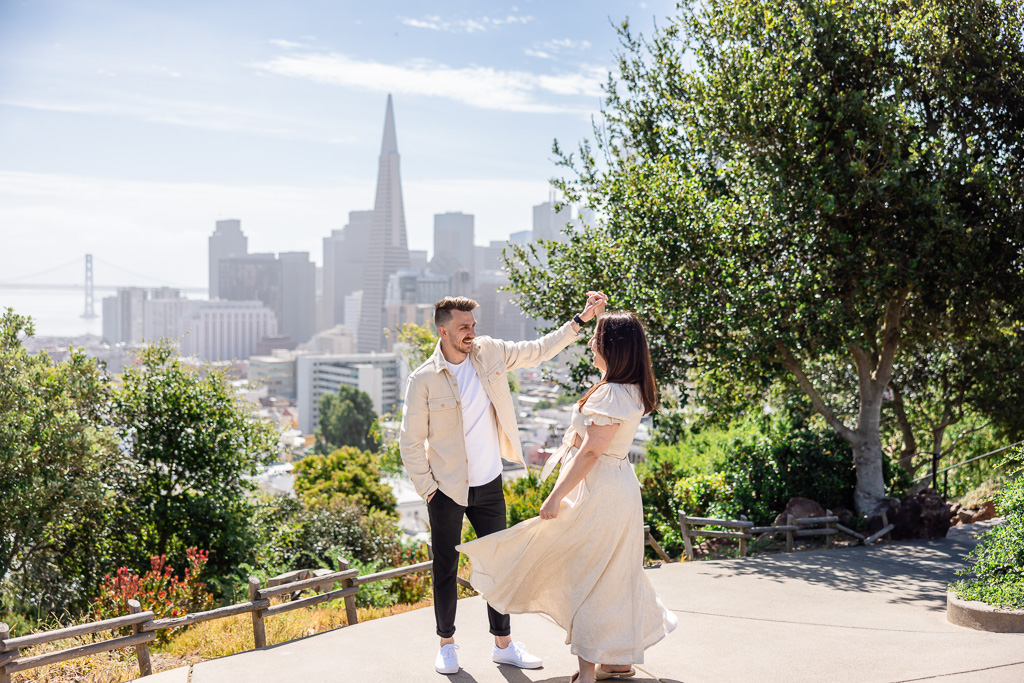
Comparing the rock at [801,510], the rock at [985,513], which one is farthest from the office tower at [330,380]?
the rock at [801,510]

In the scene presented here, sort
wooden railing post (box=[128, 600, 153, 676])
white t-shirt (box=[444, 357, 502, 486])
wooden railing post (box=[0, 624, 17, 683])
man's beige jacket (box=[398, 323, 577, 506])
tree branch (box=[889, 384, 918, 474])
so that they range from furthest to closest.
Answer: tree branch (box=[889, 384, 918, 474]) < wooden railing post (box=[128, 600, 153, 676]) < wooden railing post (box=[0, 624, 17, 683]) < white t-shirt (box=[444, 357, 502, 486]) < man's beige jacket (box=[398, 323, 577, 506])

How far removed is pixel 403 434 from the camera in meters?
3.88

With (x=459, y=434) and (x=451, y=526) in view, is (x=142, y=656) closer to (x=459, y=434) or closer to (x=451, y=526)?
(x=451, y=526)

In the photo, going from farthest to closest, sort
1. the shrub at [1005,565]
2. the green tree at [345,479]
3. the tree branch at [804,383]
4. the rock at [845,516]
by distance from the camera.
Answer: the green tree at [345,479] → the tree branch at [804,383] → the rock at [845,516] → the shrub at [1005,565]

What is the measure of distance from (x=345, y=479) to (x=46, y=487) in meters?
12.1

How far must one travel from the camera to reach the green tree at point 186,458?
40.9 ft

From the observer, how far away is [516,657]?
4133 mm

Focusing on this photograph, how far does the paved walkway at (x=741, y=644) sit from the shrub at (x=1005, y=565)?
0.94 ft

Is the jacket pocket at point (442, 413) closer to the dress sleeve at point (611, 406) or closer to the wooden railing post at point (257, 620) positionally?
the dress sleeve at point (611, 406)

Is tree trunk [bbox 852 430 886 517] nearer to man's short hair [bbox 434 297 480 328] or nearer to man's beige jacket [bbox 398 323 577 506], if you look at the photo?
man's beige jacket [bbox 398 323 577 506]

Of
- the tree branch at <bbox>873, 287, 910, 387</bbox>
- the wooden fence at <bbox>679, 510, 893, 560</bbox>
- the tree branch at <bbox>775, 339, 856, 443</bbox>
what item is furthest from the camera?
the tree branch at <bbox>873, 287, 910, 387</bbox>

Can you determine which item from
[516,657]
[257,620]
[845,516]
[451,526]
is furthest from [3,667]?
[845,516]

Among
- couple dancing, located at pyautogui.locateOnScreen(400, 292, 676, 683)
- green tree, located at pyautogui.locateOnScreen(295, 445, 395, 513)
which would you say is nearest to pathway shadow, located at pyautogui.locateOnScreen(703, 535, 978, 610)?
couple dancing, located at pyautogui.locateOnScreen(400, 292, 676, 683)

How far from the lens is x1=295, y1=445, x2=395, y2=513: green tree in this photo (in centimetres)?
2088
